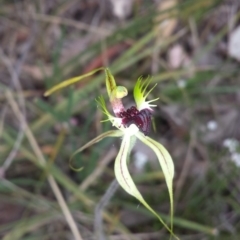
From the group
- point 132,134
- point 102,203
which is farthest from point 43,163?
point 132,134

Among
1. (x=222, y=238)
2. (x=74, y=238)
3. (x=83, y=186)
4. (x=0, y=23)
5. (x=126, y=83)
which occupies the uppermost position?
(x=0, y=23)

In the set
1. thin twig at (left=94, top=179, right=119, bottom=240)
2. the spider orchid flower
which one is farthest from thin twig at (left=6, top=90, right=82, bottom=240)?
the spider orchid flower

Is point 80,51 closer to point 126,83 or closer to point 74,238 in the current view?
point 126,83

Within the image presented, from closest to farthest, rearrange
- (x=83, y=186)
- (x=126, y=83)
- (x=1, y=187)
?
(x=1, y=187) < (x=83, y=186) < (x=126, y=83)

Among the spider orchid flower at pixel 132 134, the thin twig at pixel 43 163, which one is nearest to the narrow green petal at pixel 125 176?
the spider orchid flower at pixel 132 134

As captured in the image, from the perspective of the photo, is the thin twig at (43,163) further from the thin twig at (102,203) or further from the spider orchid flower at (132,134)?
the spider orchid flower at (132,134)

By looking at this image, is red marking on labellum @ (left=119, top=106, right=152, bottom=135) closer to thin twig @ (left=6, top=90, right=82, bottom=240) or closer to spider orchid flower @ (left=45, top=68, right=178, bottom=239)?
spider orchid flower @ (left=45, top=68, right=178, bottom=239)

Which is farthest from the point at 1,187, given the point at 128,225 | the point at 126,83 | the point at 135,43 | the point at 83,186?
the point at 135,43

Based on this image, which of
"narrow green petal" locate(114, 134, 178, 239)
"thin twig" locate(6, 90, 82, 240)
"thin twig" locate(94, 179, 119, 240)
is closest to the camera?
"narrow green petal" locate(114, 134, 178, 239)
